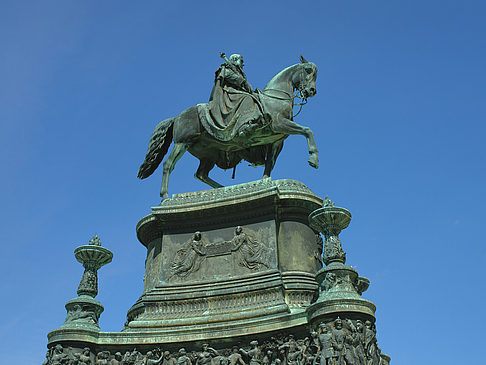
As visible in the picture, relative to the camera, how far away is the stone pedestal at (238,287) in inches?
503

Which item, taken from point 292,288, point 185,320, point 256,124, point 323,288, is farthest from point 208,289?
point 256,124

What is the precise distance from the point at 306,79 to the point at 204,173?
4126 mm

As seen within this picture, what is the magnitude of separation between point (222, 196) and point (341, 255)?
388 cm

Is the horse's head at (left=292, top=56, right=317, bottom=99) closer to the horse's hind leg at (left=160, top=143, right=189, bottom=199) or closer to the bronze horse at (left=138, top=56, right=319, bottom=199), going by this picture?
the bronze horse at (left=138, top=56, right=319, bottom=199)

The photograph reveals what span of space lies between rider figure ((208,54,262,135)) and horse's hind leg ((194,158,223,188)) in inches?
61.7

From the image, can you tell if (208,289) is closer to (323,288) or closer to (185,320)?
(185,320)

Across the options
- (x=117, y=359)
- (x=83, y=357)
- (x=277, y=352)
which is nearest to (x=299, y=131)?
(x=277, y=352)

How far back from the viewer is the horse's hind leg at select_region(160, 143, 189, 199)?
17344mm

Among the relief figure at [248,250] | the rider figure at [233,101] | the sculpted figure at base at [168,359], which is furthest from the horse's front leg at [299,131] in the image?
the sculpted figure at base at [168,359]

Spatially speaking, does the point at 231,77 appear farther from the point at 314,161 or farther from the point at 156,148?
the point at 314,161

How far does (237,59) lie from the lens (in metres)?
18.3

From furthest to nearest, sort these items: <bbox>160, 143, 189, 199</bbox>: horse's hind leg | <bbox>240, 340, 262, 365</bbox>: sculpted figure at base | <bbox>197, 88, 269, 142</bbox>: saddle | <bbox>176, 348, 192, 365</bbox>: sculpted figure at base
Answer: <bbox>160, 143, 189, 199</bbox>: horse's hind leg → <bbox>197, 88, 269, 142</bbox>: saddle → <bbox>176, 348, 192, 365</bbox>: sculpted figure at base → <bbox>240, 340, 262, 365</bbox>: sculpted figure at base

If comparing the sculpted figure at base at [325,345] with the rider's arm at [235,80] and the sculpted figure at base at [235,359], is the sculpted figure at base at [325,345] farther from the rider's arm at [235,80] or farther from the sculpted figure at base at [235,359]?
the rider's arm at [235,80]

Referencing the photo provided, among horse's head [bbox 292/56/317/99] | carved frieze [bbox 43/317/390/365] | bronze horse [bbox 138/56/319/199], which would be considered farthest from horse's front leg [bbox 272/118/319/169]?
carved frieze [bbox 43/317/390/365]
